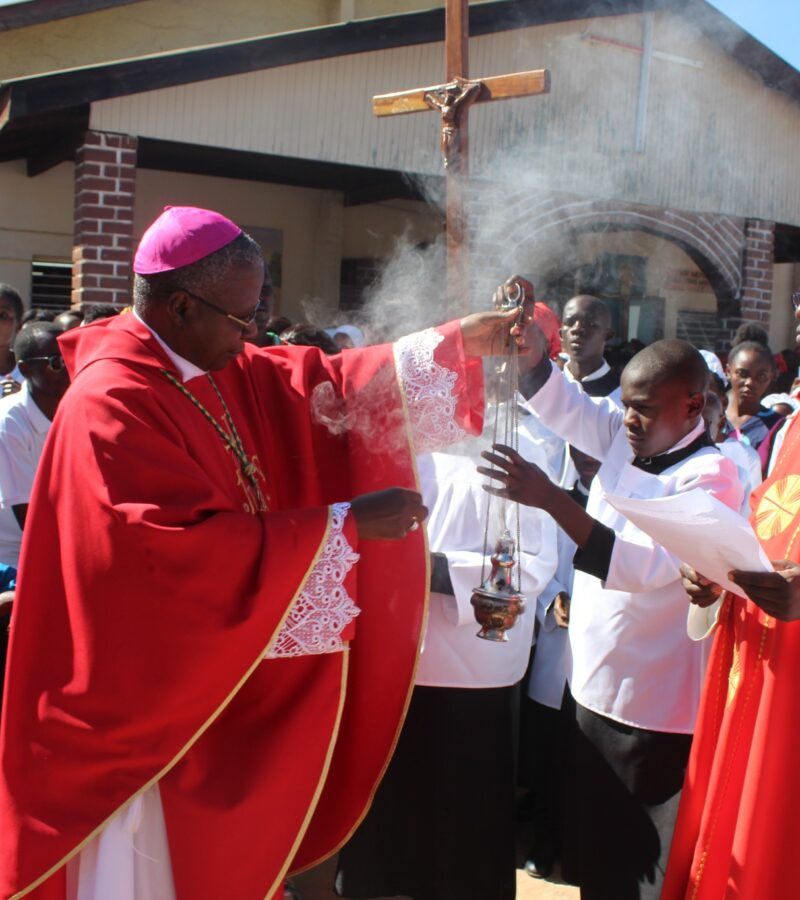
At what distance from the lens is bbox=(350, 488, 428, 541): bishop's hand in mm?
2455

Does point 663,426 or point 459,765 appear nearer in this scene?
point 663,426

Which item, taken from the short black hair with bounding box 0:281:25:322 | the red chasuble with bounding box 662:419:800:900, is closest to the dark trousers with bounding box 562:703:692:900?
the red chasuble with bounding box 662:419:800:900

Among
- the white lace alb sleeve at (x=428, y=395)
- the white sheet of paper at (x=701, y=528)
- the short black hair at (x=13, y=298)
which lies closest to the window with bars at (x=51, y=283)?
the short black hair at (x=13, y=298)

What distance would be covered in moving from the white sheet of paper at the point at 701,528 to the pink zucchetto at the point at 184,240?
1.12 m

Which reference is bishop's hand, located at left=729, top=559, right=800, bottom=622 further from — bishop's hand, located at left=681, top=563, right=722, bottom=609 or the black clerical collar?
the black clerical collar

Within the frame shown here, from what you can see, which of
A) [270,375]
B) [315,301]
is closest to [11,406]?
[270,375]

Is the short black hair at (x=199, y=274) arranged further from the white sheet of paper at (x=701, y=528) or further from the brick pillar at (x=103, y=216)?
the brick pillar at (x=103, y=216)

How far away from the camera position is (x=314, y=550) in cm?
241

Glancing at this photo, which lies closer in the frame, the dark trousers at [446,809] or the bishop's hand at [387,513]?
the bishop's hand at [387,513]

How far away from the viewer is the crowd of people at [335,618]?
2.33 meters

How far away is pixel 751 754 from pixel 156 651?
1.57 meters

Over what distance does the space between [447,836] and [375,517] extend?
5.58 ft

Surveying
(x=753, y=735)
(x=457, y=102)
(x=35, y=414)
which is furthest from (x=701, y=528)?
(x=35, y=414)

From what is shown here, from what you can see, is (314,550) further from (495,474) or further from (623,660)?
(623,660)
